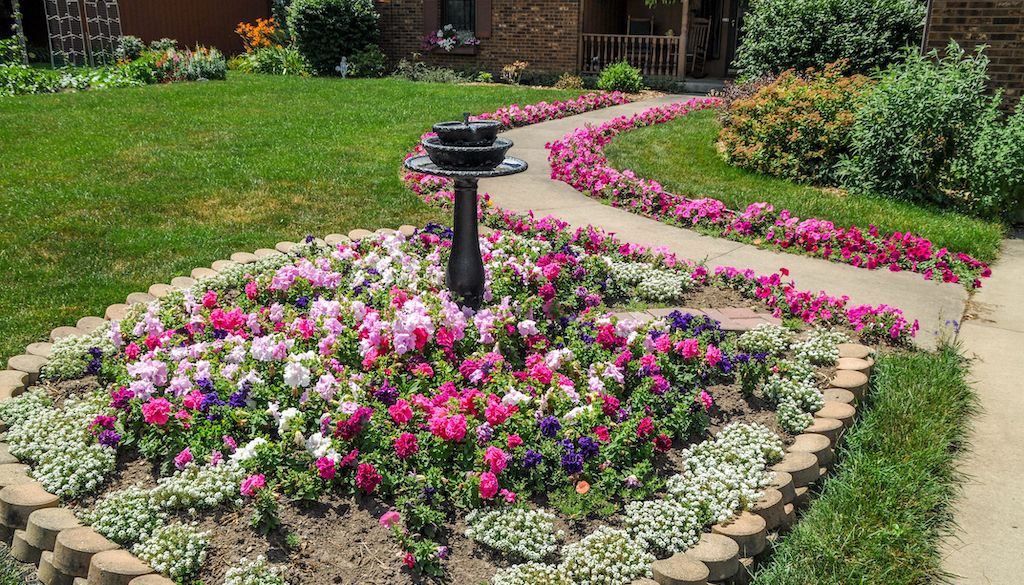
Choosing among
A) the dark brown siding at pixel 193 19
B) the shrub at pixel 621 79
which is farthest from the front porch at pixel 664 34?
the dark brown siding at pixel 193 19

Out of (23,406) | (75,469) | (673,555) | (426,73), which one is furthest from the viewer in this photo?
(426,73)

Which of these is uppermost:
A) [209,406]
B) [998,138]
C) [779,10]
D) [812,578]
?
[779,10]

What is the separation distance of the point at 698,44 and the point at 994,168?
12240 mm

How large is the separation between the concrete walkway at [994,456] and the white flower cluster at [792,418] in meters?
0.65

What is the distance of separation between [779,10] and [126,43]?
43.4 feet

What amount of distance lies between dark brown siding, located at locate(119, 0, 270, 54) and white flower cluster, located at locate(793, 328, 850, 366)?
1835 centimetres

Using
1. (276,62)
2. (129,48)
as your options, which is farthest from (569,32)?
(129,48)

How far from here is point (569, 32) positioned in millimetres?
16844

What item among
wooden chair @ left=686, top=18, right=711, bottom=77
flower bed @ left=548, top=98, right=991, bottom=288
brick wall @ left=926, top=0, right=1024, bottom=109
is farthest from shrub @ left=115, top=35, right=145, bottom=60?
brick wall @ left=926, top=0, right=1024, bottom=109

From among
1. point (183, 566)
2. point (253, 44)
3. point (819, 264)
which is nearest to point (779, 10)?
point (819, 264)

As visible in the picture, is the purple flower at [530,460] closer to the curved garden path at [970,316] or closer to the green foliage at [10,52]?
the curved garden path at [970,316]

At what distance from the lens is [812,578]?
2701mm

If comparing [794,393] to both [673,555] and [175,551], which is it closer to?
[673,555]

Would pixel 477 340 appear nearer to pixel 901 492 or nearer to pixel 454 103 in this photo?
pixel 901 492
